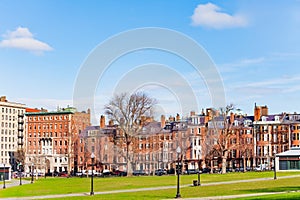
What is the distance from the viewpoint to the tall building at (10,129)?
609 feet

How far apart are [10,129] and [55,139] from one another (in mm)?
21883

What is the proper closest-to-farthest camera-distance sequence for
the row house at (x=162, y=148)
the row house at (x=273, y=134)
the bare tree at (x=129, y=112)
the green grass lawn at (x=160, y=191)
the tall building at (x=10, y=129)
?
the green grass lawn at (x=160, y=191)
the bare tree at (x=129, y=112)
the row house at (x=162, y=148)
the row house at (x=273, y=134)
the tall building at (x=10, y=129)

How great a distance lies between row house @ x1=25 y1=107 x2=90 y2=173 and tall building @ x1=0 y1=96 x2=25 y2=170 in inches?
284

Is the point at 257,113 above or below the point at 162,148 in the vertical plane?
above

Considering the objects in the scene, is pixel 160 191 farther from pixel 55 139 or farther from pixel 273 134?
pixel 55 139

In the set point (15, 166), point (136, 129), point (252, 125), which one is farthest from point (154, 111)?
point (15, 166)

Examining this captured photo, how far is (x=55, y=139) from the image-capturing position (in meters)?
174

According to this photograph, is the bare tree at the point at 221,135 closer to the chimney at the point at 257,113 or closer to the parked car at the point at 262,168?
the parked car at the point at 262,168

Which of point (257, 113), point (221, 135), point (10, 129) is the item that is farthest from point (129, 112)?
point (10, 129)

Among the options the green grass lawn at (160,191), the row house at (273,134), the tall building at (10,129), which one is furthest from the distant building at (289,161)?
the tall building at (10,129)

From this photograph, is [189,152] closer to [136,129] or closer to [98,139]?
[98,139]

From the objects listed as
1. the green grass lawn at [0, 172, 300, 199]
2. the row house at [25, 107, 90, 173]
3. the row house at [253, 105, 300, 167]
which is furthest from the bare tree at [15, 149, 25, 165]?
the green grass lawn at [0, 172, 300, 199]

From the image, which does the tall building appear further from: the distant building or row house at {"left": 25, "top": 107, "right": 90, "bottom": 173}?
the distant building

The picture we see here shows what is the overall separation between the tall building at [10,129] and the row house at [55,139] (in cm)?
721
